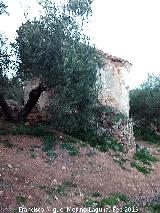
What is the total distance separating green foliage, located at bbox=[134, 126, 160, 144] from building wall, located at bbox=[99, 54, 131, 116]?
628 centimetres

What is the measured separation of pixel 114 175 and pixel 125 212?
354 centimetres

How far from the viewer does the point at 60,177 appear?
42.3 ft

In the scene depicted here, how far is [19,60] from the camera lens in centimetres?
1523

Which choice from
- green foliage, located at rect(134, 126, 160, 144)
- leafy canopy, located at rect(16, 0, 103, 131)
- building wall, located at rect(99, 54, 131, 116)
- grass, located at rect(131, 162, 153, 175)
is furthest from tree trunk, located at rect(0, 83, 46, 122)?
green foliage, located at rect(134, 126, 160, 144)

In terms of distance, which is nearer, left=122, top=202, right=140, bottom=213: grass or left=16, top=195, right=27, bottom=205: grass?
left=16, top=195, right=27, bottom=205: grass

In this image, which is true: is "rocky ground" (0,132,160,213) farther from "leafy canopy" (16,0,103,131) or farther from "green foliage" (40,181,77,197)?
"leafy canopy" (16,0,103,131)

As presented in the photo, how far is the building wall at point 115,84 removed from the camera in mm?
19770

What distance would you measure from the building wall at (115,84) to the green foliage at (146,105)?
28.4ft

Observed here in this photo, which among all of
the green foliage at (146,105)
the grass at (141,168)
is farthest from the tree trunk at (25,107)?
the green foliage at (146,105)

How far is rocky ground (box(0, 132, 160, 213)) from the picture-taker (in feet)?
35.7

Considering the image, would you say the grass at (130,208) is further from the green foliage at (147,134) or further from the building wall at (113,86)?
the green foliage at (147,134)

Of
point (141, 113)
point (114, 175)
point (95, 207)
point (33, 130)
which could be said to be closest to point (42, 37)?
point (33, 130)

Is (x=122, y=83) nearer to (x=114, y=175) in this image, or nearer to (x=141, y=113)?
A: (x=114, y=175)

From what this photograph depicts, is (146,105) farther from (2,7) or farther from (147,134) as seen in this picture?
(2,7)
